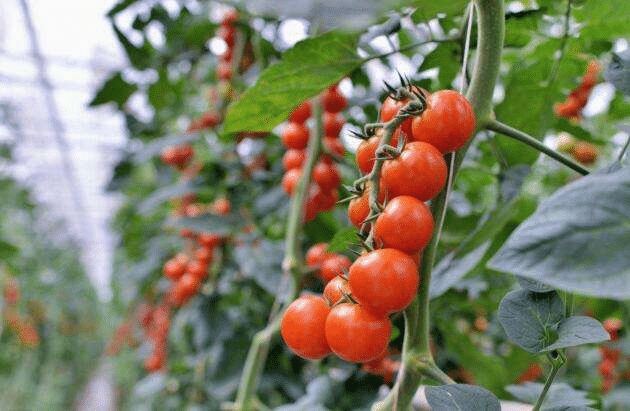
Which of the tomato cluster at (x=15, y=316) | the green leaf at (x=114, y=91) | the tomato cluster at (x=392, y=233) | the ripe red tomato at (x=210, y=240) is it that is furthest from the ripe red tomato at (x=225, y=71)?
the tomato cluster at (x=15, y=316)

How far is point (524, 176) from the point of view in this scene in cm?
58

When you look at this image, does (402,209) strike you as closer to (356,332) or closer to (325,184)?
(356,332)

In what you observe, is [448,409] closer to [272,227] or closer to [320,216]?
[320,216]

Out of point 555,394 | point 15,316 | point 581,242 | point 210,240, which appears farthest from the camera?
point 15,316

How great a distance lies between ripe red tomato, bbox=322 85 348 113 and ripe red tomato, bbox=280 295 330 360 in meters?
0.53

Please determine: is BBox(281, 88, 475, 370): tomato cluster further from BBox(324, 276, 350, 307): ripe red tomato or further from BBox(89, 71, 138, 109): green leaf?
BBox(89, 71, 138, 109): green leaf

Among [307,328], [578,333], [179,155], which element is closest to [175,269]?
[179,155]

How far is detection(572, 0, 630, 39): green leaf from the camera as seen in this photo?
0.61m

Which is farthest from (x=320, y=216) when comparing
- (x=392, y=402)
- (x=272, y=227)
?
(x=392, y=402)

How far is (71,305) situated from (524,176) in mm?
6659

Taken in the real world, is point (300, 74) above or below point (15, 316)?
above

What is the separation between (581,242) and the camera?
26 centimetres

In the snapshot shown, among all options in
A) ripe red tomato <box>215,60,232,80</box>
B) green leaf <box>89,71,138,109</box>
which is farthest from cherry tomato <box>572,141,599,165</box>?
green leaf <box>89,71,138,109</box>

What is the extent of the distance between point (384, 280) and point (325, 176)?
512 millimetres
